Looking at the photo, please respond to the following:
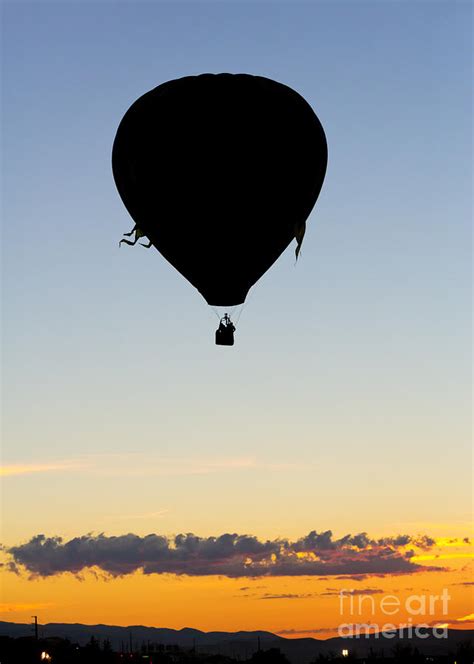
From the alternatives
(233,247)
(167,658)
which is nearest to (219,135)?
(233,247)

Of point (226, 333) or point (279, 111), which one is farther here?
point (279, 111)

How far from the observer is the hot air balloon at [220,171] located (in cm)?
2598

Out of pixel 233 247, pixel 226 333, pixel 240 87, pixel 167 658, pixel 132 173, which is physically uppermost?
pixel 240 87

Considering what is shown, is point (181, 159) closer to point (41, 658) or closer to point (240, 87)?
point (240, 87)

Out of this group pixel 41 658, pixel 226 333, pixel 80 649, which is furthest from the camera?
pixel 80 649

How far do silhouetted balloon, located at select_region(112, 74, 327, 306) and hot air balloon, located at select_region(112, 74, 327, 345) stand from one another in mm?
23

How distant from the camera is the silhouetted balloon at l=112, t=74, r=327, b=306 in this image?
26.0m

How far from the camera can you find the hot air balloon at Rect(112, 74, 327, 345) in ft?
85.3

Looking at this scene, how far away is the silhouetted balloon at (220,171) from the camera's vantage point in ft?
85.3

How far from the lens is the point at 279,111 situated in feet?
86.9

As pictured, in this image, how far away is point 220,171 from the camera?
26109 mm

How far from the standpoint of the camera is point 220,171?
2611 cm

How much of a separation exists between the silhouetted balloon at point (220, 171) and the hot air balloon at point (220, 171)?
23mm

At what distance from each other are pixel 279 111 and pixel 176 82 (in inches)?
100
